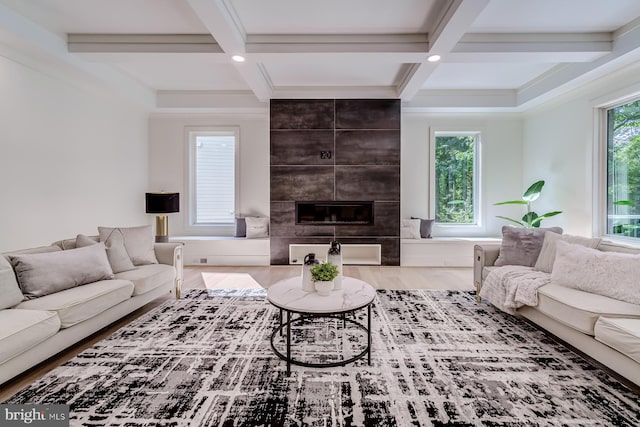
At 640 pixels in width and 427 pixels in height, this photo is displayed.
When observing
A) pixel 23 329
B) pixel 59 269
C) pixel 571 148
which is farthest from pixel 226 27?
pixel 571 148

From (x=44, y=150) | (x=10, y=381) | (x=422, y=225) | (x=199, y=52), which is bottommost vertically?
(x=10, y=381)

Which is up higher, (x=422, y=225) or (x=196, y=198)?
(x=196, y=198)

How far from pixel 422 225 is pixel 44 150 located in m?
5.39

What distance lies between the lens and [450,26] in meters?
2.79

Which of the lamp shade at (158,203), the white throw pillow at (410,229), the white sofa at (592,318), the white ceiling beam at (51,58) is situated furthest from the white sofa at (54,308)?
the white throw pillow at (410,229)

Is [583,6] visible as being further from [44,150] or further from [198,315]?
[44,150]

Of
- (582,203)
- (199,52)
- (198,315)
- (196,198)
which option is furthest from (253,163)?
(582,203)

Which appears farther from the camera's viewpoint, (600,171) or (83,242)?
(600,171)

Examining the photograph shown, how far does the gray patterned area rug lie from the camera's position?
5.44 feet

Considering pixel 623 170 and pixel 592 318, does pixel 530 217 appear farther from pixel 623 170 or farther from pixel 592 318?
pixel 592 318

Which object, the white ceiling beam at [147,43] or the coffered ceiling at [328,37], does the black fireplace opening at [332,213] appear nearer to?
the coffered ceiling at [328,37]

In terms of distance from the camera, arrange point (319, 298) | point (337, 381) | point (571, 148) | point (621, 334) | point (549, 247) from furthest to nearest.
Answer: point (571, 148) < point (549, 247) < point (319, 298) < point (337, 381) < point (621, 334)

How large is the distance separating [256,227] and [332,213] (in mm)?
1359

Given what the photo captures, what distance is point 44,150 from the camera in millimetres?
3475
